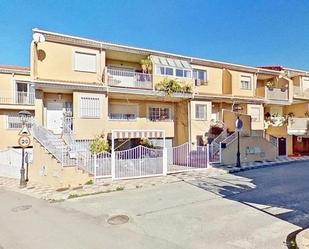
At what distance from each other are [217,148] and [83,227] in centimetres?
1502

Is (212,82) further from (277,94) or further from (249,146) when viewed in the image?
(277,94)

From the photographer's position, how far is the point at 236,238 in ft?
23.1

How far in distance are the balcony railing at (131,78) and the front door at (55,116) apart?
4.65 m

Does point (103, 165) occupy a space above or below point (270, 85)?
below

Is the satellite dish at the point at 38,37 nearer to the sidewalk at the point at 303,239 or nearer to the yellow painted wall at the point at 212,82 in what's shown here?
the yellow painted wall at the point at 212,82

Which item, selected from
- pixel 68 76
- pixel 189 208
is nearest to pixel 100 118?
pixel 68 76

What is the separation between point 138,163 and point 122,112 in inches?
303

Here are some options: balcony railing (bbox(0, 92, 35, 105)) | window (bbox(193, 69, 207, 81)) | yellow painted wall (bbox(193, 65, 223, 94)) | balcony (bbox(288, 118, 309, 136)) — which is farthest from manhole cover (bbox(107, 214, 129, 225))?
balcony (bbox(288, 118, 309, 136))

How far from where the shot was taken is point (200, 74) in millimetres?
26344

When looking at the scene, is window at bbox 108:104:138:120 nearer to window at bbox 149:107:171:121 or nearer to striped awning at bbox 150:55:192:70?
window at bbox 149:107:171:121

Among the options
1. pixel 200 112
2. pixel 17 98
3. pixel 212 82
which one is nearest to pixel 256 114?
pixel 212 82

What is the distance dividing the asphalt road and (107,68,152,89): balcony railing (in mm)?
10329

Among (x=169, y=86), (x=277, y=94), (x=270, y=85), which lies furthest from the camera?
(x=270, y=85)

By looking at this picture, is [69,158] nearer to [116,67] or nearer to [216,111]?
[116,67]
